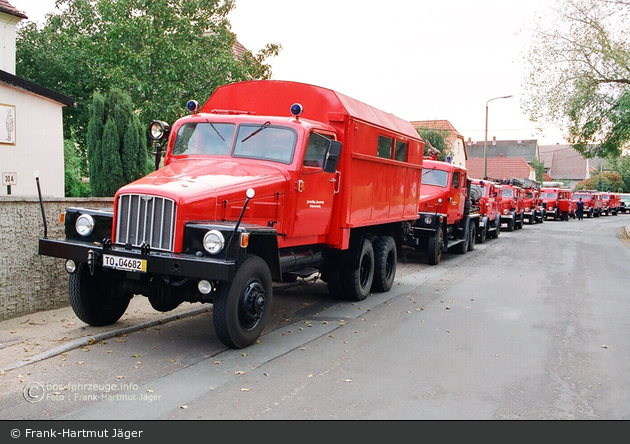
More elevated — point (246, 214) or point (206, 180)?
point (206, 180)

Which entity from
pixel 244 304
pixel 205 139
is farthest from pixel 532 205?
pixel 244 304

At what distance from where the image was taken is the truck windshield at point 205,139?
7.76m

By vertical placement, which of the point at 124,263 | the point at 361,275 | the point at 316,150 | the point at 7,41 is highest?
the point at 7,41

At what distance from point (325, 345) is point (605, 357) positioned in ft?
10.2

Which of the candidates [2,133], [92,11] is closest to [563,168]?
[92,11]

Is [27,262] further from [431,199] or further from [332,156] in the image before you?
[431,199]

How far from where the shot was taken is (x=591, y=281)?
42.7ft

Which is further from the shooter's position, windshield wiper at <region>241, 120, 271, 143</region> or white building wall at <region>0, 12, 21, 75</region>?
white building wall at <region>0, 12, 21, 75</region>

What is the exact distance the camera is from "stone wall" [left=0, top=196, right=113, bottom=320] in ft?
23.4

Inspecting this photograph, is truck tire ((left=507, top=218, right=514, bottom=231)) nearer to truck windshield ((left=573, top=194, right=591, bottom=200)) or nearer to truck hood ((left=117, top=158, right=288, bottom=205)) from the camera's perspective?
truck hood ((left=117, top=158, right=288, bottom=205))

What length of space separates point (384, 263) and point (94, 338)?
5363 mm

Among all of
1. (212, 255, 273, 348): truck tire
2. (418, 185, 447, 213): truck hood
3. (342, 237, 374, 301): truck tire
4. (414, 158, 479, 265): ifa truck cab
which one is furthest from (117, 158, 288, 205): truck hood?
(418, 185, 447, 213): truck hood

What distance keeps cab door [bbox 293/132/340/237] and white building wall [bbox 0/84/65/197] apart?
662 cm

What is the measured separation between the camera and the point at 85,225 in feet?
21.6
